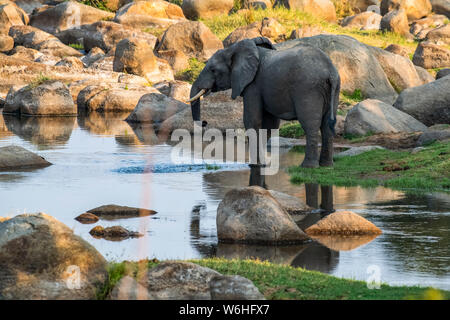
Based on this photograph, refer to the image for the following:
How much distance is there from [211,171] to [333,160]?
2571 millimetres

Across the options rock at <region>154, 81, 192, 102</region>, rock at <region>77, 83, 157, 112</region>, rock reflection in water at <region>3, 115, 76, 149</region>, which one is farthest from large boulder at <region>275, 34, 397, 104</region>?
rock reflection in water at <region>3, 115, 76, 149</region>

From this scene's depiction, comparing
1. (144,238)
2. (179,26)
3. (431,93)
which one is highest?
(179,26)

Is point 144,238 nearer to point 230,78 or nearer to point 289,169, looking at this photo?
point 289,169

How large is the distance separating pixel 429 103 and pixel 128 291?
54.0 ft

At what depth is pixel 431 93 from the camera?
21.4 m

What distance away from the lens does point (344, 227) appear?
999cm

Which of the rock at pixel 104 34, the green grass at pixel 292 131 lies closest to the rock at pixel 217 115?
the green grass at pixel 292 131

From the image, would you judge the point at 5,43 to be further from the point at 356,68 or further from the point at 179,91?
the point at 356,68

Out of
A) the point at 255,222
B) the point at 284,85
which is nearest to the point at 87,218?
the point at 255,222

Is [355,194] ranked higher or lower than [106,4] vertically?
lower

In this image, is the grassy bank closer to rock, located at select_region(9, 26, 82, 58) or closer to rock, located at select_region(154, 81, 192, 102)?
rock, located at select_region(154, 81, 192, 102)

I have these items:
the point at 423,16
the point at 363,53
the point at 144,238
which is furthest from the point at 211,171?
the point at 423,16

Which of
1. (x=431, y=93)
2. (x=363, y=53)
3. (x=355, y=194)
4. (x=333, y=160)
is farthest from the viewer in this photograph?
(x=363, y=53)
